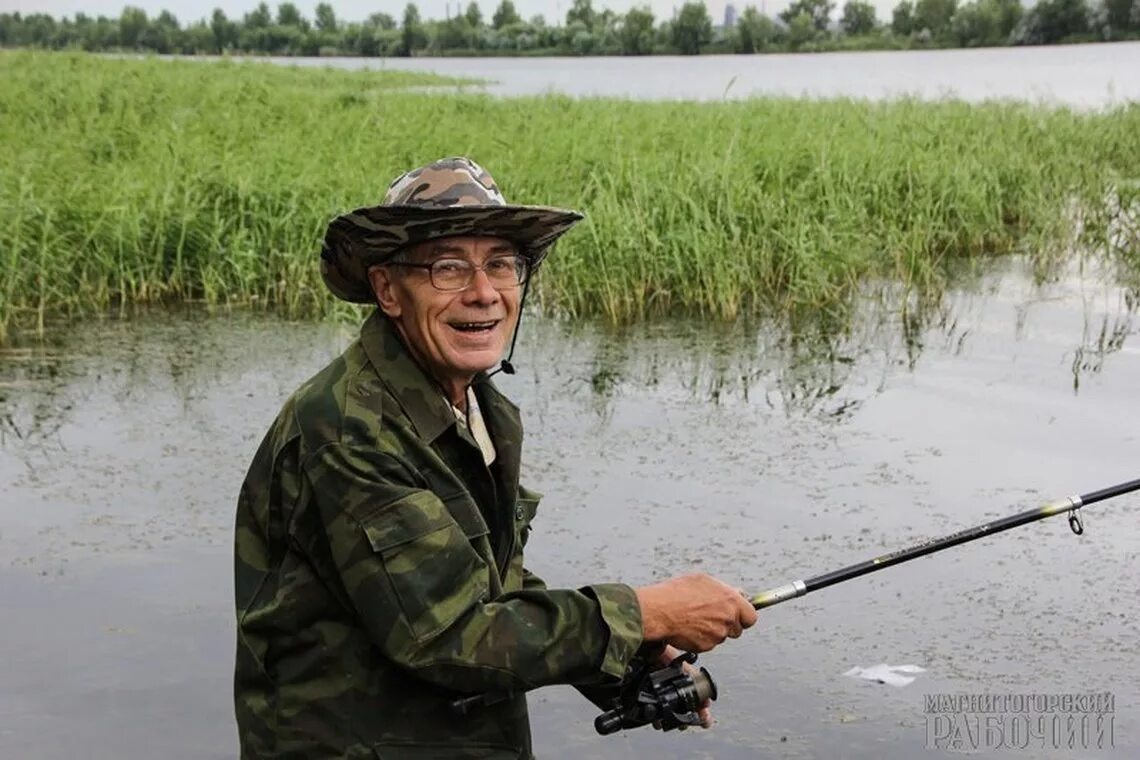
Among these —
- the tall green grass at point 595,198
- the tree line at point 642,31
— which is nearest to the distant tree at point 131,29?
the tree line at point 642,31

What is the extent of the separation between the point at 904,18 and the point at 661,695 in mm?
59673

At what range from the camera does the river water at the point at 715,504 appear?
13.1 ft

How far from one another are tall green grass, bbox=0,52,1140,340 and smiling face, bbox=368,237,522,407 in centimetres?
609

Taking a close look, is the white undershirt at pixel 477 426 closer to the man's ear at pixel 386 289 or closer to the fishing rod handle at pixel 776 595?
the man's ear at pixel 386 289

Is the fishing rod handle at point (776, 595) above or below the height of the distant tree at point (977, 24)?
below

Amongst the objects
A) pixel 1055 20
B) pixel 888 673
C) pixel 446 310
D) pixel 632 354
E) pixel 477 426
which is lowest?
pixel 888 673

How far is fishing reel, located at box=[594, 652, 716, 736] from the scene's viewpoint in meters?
2.44

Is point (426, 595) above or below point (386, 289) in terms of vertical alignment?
below

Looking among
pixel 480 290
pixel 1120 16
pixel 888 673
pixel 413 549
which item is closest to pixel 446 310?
pixel 480 290

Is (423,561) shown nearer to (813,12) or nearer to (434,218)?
(434,218)

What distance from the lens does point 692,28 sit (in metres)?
65.4

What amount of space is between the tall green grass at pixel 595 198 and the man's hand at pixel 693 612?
6.14m

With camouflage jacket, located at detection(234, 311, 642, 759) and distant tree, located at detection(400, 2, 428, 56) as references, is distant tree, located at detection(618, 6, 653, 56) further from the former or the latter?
camouflage jacket, located at detection(234, 311, 642, 759)

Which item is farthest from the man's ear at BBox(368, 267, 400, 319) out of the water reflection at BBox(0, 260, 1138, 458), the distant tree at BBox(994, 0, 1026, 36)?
the distant tree at BBox(994, 0, 1026, 36)
